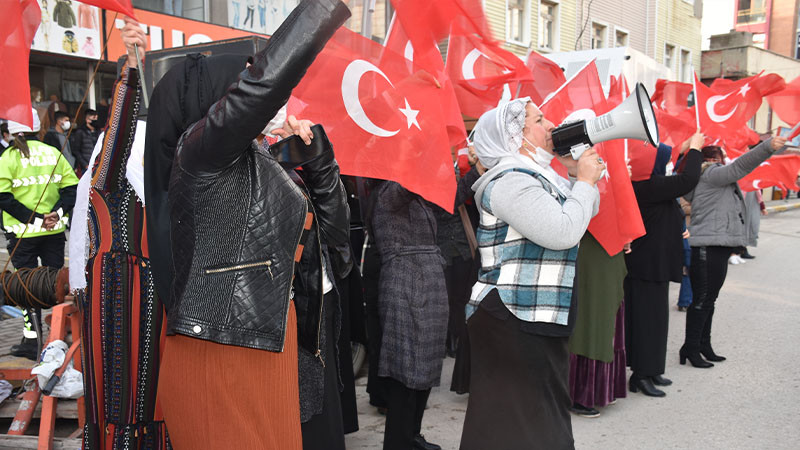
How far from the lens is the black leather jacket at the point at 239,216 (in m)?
1.66

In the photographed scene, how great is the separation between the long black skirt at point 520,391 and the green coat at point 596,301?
5.73 ft

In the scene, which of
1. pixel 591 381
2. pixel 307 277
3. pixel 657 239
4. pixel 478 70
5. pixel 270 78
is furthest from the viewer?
pixel 657 239

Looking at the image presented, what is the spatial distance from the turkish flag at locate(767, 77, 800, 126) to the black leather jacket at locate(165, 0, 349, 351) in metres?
6.66

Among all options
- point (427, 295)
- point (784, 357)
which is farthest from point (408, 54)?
point (784, 357)

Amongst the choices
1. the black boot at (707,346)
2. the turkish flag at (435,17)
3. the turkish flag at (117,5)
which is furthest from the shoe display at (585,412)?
the turkish flag at (117,5)

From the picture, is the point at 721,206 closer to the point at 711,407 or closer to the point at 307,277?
the point at 711,407

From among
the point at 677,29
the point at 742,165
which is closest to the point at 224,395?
the point at 742,165

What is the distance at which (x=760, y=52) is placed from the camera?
3025cm

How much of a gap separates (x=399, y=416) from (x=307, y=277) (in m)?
1.78

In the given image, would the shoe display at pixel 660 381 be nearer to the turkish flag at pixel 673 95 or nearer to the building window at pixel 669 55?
the turkish flag at pixel 673 95

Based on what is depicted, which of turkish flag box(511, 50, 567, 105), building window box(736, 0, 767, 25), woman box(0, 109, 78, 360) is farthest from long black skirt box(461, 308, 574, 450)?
building window box(736, 0, 767, 25)

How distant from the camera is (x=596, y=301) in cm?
450

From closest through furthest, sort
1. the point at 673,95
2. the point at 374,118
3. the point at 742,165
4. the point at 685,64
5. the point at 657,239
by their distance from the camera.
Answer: the point at 374,118, the point at 657,239, the point at 742,165, the point at 673,95, the point at 685,64

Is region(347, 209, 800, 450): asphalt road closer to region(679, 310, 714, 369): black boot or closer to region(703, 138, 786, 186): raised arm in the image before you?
region(679, 310, 714, 369): black boot
